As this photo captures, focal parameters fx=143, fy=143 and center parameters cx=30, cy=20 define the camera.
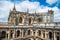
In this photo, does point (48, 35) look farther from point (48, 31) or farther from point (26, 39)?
point (26, 39)

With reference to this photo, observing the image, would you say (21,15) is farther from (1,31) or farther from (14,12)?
(1,31)

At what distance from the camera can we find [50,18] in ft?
129

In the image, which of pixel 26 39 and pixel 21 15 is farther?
pixel 21 15

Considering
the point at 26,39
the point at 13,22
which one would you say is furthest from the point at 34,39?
the point at 13,22

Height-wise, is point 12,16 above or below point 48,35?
above

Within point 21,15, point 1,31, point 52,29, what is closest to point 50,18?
point 52,29

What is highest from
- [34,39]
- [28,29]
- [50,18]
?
[50,18]

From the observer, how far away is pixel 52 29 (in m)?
34.4

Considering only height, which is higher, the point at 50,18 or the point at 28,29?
the point at 50,18

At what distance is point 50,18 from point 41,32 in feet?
21.4

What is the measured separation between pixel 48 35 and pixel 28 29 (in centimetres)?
502

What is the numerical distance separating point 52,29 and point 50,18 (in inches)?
221

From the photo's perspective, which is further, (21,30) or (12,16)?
(12,16)

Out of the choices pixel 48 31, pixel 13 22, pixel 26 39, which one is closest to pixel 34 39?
pixel 26 39
